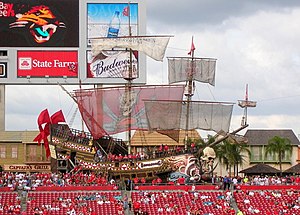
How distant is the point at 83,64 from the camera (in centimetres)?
6750

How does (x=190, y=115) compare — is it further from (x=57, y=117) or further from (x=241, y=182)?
(x=57, y=117)

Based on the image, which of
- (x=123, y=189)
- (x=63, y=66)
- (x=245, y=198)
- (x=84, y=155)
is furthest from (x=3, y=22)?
(x=245, y=198)

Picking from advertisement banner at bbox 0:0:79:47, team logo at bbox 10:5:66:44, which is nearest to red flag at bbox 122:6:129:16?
→ advertisement banner at bbox 0:0:79:47

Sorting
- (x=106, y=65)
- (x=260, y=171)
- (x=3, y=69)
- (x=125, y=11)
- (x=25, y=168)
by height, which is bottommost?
(x=25, y=168)

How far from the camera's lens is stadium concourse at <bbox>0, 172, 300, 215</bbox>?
45.2 m

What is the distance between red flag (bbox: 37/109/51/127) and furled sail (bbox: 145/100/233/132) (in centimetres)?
667

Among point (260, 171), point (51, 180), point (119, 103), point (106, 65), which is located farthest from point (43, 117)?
point (260, 171)

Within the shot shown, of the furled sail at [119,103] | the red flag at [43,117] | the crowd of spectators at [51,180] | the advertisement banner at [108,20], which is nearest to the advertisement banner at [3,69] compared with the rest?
the advertisement banner at [108,20]

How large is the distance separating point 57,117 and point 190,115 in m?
9.08

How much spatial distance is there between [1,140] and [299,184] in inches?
1291

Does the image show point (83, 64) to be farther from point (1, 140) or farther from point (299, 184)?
point (299, 184)

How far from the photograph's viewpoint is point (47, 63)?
67.4 meters

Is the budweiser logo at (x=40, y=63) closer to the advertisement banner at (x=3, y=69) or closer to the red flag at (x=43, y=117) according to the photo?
the advertisement banner at (x=3, y=69)

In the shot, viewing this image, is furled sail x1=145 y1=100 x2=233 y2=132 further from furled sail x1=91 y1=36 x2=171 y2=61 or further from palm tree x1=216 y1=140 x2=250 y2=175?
palm tree x1=216 y1=140 x2=250 y2=175
